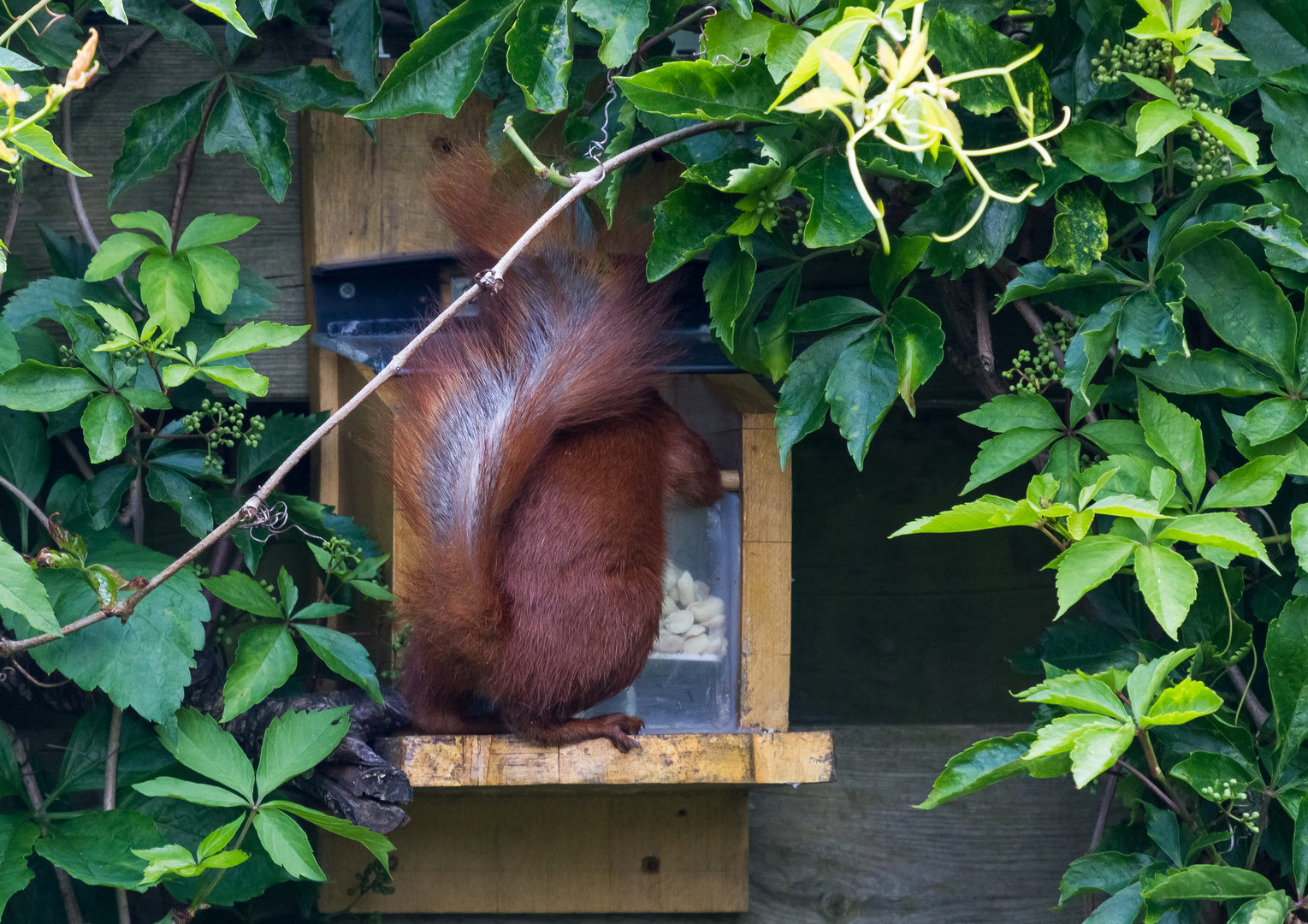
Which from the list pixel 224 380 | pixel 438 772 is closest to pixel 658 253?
pixel 224 380

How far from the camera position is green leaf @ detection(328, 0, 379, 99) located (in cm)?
116

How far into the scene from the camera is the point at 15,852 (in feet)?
3.34

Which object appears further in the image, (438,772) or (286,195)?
(286,195)

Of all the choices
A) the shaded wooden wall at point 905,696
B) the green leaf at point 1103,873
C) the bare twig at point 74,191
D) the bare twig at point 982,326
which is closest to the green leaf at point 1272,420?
the bare twig at point 982,326

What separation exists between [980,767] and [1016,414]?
29 cm

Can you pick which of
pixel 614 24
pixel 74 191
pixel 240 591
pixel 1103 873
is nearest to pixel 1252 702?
pixel 1103 873

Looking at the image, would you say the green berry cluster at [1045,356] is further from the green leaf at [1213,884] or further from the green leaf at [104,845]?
the green leaf at [104,845]

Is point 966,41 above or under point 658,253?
above

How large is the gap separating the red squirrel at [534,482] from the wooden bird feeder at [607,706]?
0.18ft

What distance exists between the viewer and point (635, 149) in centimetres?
96

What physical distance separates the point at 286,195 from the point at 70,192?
22 cm

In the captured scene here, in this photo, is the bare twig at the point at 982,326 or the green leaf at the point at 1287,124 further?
the bare twig at the point at 982,326

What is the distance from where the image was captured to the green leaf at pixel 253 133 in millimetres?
1168

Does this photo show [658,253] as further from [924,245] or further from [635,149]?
[924,245]
